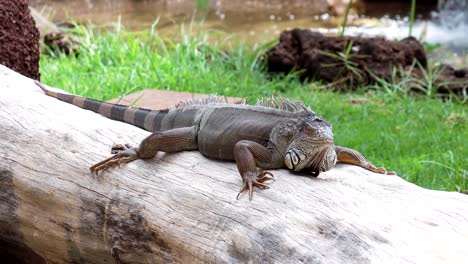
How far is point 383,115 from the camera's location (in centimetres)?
705

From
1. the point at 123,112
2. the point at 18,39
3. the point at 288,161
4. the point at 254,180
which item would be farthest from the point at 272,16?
the point at 254,180

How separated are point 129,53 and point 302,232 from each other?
633 cm

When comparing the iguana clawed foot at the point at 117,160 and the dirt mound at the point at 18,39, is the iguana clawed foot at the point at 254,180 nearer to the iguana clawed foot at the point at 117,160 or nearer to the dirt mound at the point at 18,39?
the iguana clawed foot at the point at 117,160

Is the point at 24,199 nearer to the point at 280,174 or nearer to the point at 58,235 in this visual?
the point at 58,235

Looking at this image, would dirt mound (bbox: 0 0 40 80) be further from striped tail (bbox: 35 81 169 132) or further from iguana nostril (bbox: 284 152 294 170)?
iguana nostril (bbox: 284 152 294 170)

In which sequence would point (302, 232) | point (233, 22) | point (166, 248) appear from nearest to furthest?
point (302, 232)
point (166, 248)
point (233, 22)

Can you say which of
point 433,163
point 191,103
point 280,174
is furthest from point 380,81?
point 280,174

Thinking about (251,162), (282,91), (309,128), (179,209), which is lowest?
(282,91)

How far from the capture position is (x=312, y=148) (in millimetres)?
3018

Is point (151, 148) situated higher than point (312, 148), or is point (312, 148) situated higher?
point (312, 148)

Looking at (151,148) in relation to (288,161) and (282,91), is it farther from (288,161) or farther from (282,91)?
(282,91)

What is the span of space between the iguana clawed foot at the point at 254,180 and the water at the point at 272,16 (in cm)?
845

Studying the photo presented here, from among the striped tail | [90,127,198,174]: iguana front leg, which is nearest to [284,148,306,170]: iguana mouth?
[90,127,198,174]: iguana front leg

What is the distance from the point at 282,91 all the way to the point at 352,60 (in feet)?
3.49
